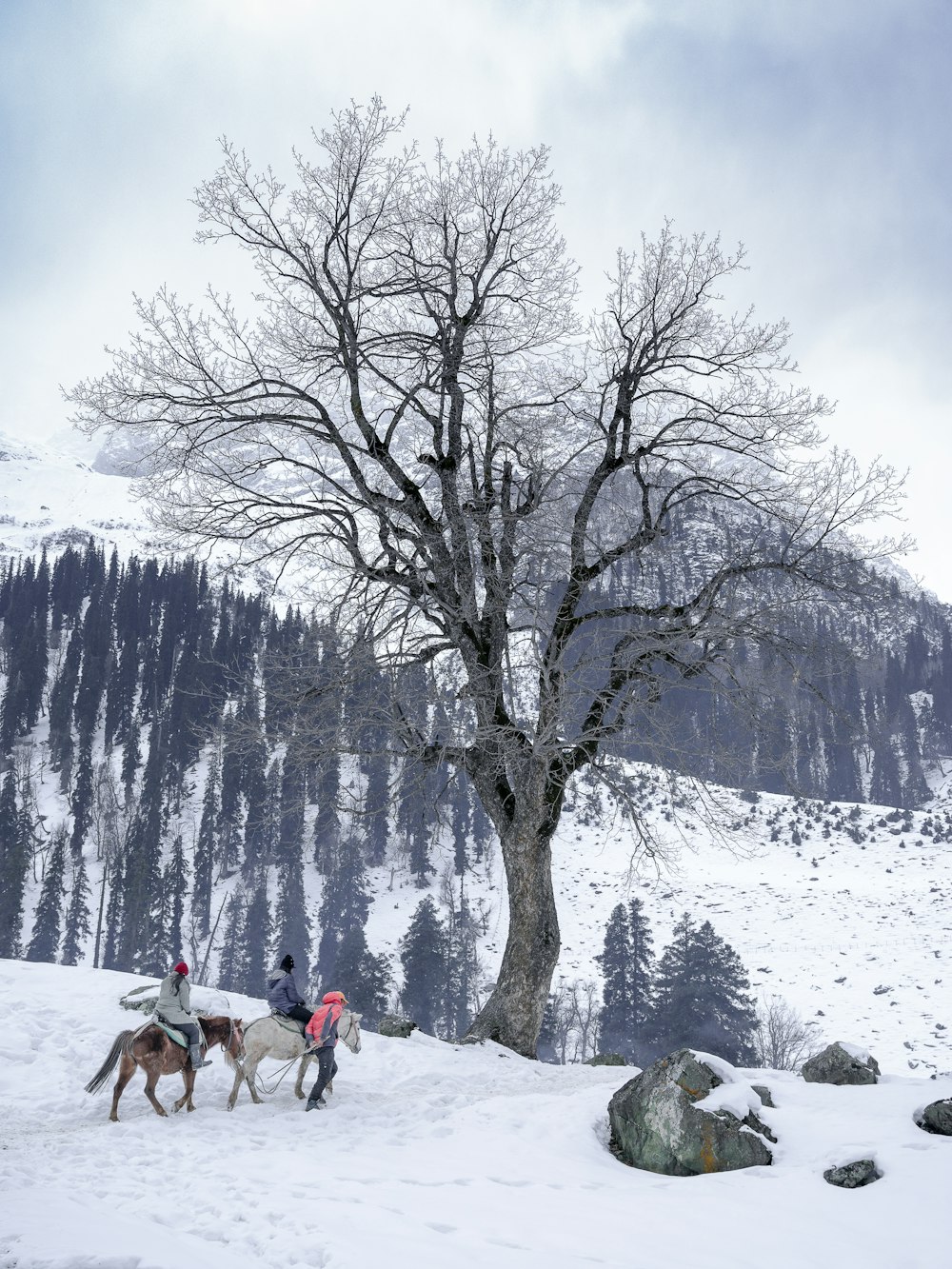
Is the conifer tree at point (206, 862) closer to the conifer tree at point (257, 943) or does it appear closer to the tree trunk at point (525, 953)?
the conifer tree at point (257, 943)

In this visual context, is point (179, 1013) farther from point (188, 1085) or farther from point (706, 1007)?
point (706, 1007)

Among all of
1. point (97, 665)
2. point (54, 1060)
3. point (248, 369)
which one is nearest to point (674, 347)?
point (248, 369)

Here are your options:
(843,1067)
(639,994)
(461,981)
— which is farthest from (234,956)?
(843,1067)

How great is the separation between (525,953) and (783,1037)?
36.3 m

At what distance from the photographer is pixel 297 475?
11.3m

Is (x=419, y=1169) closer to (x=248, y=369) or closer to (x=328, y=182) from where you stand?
(x=248, y=369)

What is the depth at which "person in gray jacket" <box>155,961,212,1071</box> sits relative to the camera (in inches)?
311

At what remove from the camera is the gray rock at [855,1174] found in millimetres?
5332

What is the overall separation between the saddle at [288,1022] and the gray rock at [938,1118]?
5.72 m

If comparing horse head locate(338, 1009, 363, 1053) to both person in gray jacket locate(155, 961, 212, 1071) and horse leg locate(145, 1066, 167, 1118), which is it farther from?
horse leg locate(145, 1066, 167, 1118)

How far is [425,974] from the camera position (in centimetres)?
4584

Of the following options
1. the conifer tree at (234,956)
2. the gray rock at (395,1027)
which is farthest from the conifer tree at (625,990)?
the gray rock at (395,1027)

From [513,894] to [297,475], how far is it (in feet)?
21.3

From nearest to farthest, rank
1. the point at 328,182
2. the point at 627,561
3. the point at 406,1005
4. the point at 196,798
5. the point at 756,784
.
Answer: the point at 756,784
the point at 328,182
the point at 627,561
the point at 406,1005
the point at 196,798
